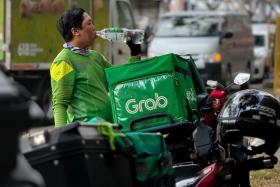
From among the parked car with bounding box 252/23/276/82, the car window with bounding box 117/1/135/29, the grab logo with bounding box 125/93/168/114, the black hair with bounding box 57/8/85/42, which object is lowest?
the parked car with bounding box 252/23/276/82

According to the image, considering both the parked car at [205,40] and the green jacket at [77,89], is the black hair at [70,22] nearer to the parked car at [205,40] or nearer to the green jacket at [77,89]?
the green jacket at [77,89]

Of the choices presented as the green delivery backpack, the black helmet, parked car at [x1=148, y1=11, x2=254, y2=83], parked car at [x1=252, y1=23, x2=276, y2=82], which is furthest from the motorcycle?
parked car at [x1=252, y1=23, x2=276, y2=82]

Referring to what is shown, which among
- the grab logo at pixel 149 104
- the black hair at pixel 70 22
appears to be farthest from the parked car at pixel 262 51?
the grab logo at pixel 149 104

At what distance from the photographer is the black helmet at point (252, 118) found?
18.0 feet

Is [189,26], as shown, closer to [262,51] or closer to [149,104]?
[262,51]

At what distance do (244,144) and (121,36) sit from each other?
1.16 meters

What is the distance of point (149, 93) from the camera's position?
217 inches

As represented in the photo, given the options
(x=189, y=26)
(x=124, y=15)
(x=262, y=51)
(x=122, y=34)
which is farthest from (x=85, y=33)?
(x=262, y=51)

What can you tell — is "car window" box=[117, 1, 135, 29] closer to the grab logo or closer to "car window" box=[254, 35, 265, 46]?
"car window" box=[254, 35, 265, 46]

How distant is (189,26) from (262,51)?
7168 mm

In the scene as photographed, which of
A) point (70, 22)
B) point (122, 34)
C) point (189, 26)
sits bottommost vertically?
point (189, 26)

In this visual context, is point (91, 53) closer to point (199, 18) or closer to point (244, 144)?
point (244, 144)

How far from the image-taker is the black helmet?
5.50 meters

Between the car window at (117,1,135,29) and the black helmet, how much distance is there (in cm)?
1250
